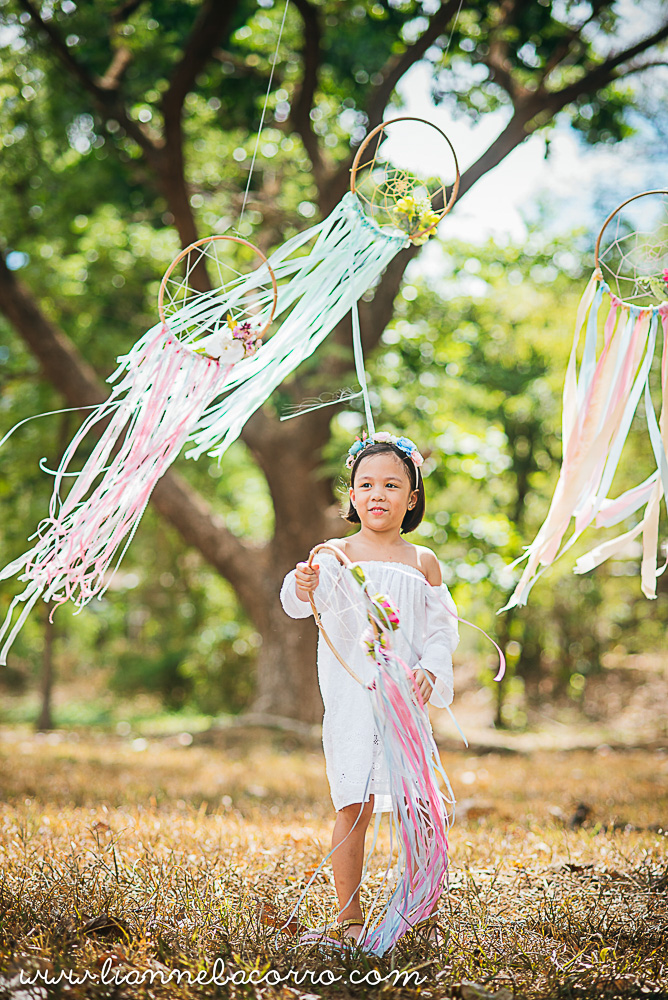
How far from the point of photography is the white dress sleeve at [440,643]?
220cm

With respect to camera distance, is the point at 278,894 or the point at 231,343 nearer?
the point at 278,894

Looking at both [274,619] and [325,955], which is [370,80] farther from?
[325,955]

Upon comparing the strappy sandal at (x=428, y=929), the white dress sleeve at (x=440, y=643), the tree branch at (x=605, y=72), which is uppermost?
the tree branch at (x=605, y=72)

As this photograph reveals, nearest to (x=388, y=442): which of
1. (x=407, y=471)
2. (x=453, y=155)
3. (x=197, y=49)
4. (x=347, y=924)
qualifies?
(x=407, y=471)

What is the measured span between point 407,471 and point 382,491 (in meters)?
0.11

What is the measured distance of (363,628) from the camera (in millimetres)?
2219

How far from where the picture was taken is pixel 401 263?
5.70m

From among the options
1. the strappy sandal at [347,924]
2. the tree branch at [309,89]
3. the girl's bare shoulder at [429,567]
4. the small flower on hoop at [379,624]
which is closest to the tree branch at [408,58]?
the tree branch at [309,89]

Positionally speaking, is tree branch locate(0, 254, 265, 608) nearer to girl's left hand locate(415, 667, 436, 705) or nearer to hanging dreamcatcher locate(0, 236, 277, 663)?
hanging dreamcatcher locate(0, 236, 277, 663)

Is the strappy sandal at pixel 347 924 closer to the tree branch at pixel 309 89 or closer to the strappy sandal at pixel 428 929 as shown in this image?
the strappy sandal at pixel 428 929

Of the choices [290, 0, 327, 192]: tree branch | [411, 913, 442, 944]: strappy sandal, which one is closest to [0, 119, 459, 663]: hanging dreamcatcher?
[411, 913, 442, 944]: strappy sandal

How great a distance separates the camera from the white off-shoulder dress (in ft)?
7.14

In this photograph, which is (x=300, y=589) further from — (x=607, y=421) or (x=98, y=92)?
(x=98, y=92)

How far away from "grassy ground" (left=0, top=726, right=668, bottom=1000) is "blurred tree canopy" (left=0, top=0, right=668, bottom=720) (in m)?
2.60
